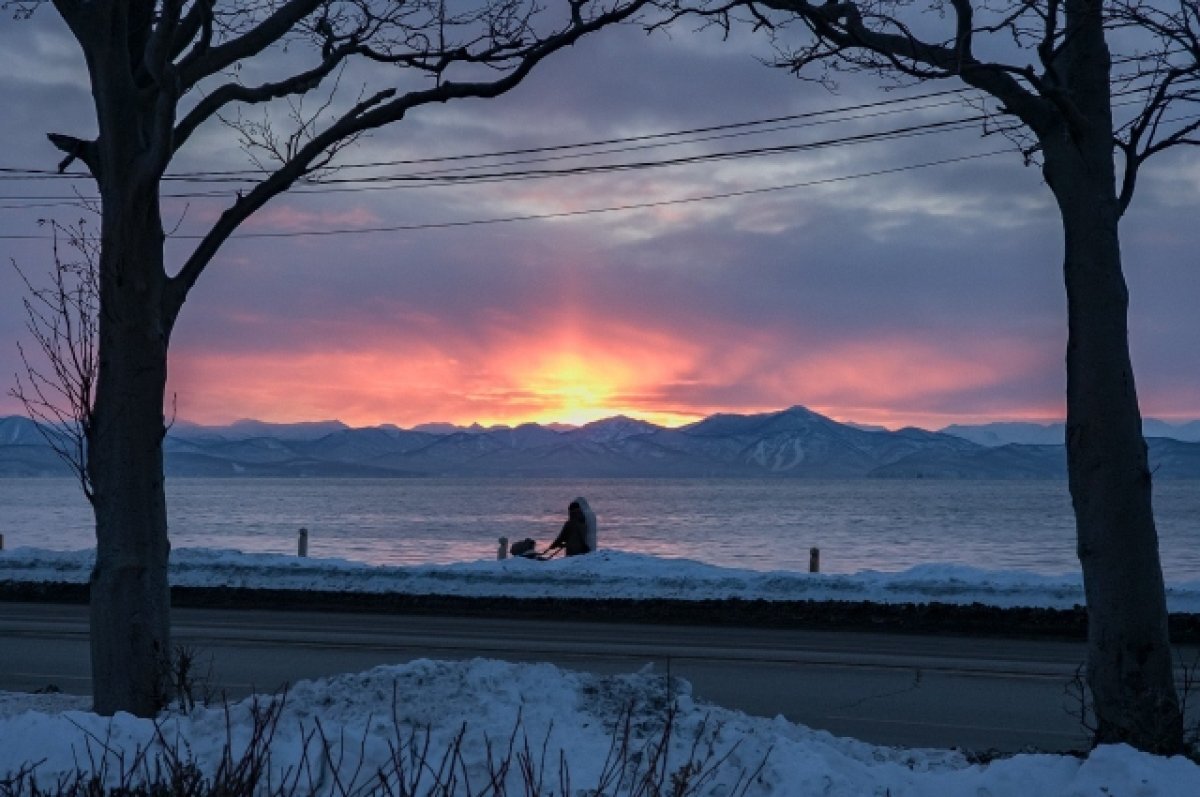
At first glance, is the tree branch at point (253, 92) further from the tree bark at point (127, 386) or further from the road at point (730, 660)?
the road at point (730, 660)

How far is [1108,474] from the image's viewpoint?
8289 mm

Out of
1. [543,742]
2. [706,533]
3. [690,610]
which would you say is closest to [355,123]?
[543,742]

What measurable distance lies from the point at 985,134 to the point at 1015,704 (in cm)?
588

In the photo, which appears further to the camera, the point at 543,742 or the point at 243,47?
the point at 243,47

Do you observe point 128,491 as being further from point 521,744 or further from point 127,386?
A: point 521,744

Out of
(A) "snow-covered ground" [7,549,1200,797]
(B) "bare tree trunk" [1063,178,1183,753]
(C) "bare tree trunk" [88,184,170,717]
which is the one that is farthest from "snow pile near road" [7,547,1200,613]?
(C) "bare tree trunk" [88,184,170,717]

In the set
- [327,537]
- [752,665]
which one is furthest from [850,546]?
[752,665]

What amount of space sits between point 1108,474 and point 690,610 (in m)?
12.9

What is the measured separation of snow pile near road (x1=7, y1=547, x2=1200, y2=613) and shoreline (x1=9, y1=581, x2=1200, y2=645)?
95 cm

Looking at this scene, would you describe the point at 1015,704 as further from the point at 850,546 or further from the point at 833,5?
the point at 850,546

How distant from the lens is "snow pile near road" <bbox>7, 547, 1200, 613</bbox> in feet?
74.3

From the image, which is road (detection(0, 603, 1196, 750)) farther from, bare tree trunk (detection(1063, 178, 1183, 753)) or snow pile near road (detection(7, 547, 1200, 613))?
snow pile near road (detection(7, 547, 1200, 613))

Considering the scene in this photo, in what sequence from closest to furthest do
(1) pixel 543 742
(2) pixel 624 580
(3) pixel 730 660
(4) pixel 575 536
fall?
(1) pixel 543 742, (3) pixel 730 660, (2) pixel 624 580, (4) pixel 575 536

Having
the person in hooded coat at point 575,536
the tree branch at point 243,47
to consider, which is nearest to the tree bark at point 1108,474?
the tree branch at point 243,47
